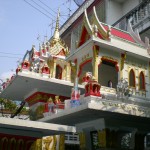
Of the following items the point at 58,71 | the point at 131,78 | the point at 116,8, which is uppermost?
the point at 116,8

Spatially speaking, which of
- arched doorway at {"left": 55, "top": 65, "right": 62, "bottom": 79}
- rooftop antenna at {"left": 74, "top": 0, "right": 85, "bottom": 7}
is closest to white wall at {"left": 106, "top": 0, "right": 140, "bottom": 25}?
rooftop antenna at {"left": 74, "top": 0, "right": 85, "bottom": 7}

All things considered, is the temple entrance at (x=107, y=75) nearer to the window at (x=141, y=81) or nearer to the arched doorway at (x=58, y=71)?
the window at (x=141, y=81)

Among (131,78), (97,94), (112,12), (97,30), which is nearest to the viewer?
(97,94)

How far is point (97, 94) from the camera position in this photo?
41.2ft

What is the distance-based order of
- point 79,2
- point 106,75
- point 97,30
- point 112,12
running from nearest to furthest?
point 97,30 < point 106,75 < point 112,12 < point 79,2

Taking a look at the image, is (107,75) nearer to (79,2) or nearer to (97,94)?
(97,94)

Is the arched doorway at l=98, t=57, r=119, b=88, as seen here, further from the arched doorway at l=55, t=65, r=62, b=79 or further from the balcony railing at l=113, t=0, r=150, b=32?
the balcony railing at l=113, t=0, r=150, b=32

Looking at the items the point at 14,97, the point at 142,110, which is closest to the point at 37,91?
the point at 14,97

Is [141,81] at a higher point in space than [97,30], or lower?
lower

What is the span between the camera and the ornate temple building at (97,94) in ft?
41.6

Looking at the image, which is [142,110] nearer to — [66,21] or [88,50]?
[88,50]

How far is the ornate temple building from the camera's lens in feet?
41.6

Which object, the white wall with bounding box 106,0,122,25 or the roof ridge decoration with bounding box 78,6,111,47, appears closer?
the roof ridge decoration with bounding box 78,6,111,47

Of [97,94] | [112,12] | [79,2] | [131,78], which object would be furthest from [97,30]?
[79,2]
